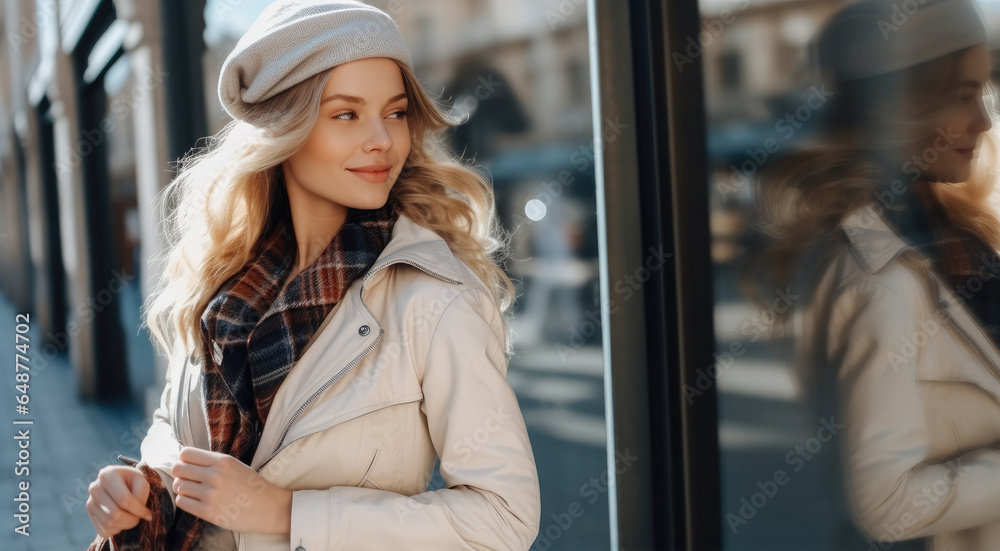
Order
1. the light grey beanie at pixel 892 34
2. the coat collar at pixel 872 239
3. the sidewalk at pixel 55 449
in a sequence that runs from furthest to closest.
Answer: the sidewalk at pixel 55 449, the coat collar at pixel 872 239, the light grey beanie at pixel 892 34

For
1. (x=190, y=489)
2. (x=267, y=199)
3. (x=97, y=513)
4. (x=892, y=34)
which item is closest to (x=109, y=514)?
(x=97, y=513)

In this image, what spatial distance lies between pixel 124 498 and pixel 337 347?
453 millimetres

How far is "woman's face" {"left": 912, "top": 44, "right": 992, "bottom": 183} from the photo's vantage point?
154cm

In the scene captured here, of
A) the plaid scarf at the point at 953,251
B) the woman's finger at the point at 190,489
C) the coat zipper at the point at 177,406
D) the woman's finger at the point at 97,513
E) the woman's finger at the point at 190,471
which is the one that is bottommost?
the woman's finger at the point at 97,513

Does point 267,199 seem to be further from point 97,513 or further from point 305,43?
point 97,513

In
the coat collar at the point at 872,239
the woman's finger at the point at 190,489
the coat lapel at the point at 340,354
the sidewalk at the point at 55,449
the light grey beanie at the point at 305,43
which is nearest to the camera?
the woman's finger at the point at 190,489

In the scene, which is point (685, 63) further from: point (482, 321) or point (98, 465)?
point (98, 465)

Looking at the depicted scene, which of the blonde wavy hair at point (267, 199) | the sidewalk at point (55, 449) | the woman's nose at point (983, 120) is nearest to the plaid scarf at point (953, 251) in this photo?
the woman's nose at point (983, 120)

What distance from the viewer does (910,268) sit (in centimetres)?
169

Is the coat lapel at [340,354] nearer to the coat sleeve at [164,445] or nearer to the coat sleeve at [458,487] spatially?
the coat sleeve at [458,487]

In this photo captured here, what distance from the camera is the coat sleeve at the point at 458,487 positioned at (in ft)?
4.26

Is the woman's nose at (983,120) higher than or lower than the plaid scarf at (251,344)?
higher

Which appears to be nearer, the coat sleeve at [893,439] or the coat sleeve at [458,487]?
the coat sleeve at [458,487]

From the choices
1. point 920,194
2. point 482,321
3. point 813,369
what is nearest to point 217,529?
point 482,321
